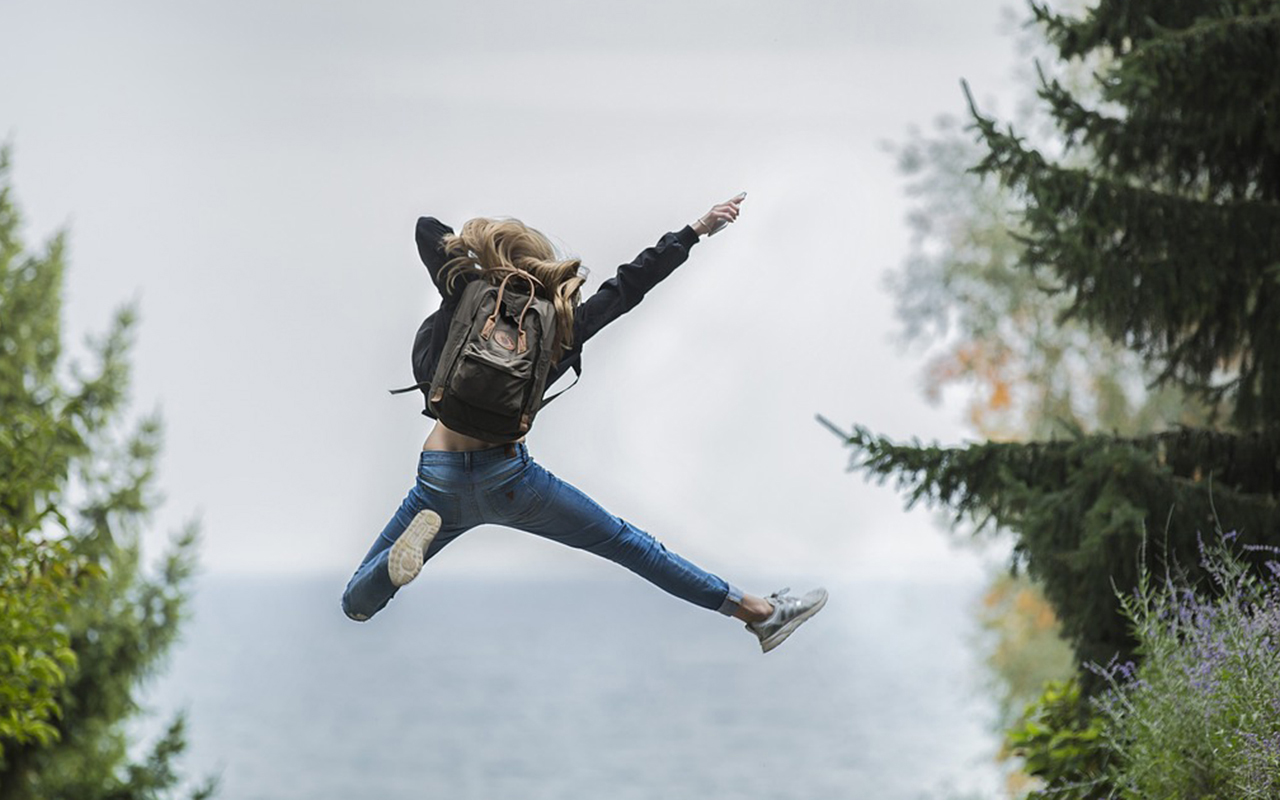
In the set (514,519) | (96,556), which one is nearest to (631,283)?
(514,519)

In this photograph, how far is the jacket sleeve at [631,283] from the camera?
12.3ft

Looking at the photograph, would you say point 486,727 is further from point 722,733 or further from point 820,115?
point 820,115

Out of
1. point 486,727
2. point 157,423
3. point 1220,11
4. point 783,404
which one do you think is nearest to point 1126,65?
point 1220,11

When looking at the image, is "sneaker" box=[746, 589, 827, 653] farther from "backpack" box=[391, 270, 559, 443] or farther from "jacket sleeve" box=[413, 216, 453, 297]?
"jacket sleeve" box=[413, 216, 453, 297]

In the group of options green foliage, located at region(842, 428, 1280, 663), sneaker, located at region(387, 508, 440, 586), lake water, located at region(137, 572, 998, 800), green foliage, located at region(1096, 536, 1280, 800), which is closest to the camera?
sneaker, located at region(387, 508, 440, 586)

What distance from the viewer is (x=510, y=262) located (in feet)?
12.4

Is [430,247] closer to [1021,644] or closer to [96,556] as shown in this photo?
[96,556]

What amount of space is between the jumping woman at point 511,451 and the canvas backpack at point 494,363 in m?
0.02

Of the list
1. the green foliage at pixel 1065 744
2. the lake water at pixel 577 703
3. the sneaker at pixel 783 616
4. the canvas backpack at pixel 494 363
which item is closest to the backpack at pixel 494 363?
the canvas backpack at pixel 494 363

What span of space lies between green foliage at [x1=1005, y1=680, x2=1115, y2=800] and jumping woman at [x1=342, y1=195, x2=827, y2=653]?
78.9 inches

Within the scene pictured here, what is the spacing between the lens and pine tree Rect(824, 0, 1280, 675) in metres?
5.38

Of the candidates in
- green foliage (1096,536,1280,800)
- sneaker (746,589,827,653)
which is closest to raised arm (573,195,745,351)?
sneaker (746,589,827,653)

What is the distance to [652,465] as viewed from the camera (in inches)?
1179

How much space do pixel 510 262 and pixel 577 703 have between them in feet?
132
